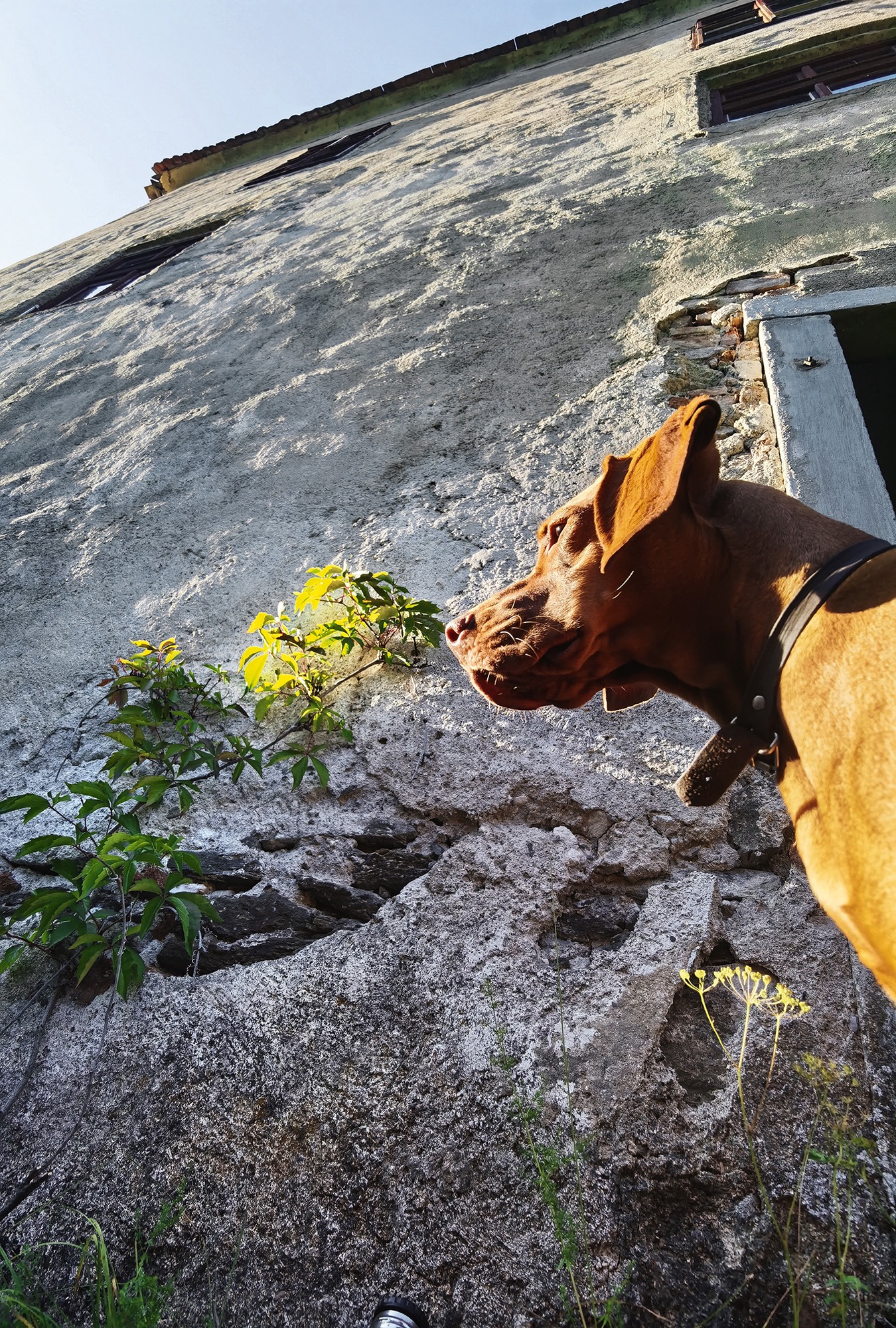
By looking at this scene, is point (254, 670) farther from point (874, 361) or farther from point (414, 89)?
point (414, 89)

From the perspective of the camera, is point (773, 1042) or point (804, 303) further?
point (804, 303)

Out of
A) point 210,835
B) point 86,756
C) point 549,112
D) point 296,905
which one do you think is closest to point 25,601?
point 86,756

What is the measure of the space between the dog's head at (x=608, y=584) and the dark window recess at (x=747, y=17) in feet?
22.7

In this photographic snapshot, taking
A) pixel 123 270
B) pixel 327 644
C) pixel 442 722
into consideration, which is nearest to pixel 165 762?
pixel 327 644

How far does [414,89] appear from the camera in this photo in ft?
31.6

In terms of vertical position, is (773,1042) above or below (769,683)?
below

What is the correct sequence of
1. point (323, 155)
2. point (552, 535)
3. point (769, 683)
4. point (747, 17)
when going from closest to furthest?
point (769, 683), point (552, 535), point (747, 17), point (323, 155)

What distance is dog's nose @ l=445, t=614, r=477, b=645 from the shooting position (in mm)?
1662

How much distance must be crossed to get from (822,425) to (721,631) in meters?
1.60

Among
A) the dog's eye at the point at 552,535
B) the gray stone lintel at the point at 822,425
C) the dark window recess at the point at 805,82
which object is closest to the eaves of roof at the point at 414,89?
the dark window recess at the point at 805,82

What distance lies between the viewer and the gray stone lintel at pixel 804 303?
287 cm

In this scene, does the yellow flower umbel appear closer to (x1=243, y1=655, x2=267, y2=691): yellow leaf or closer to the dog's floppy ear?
the dog's floppy ear

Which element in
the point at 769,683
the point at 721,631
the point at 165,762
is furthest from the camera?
the point at 165,762

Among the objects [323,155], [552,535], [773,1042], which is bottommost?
[773,1042]
